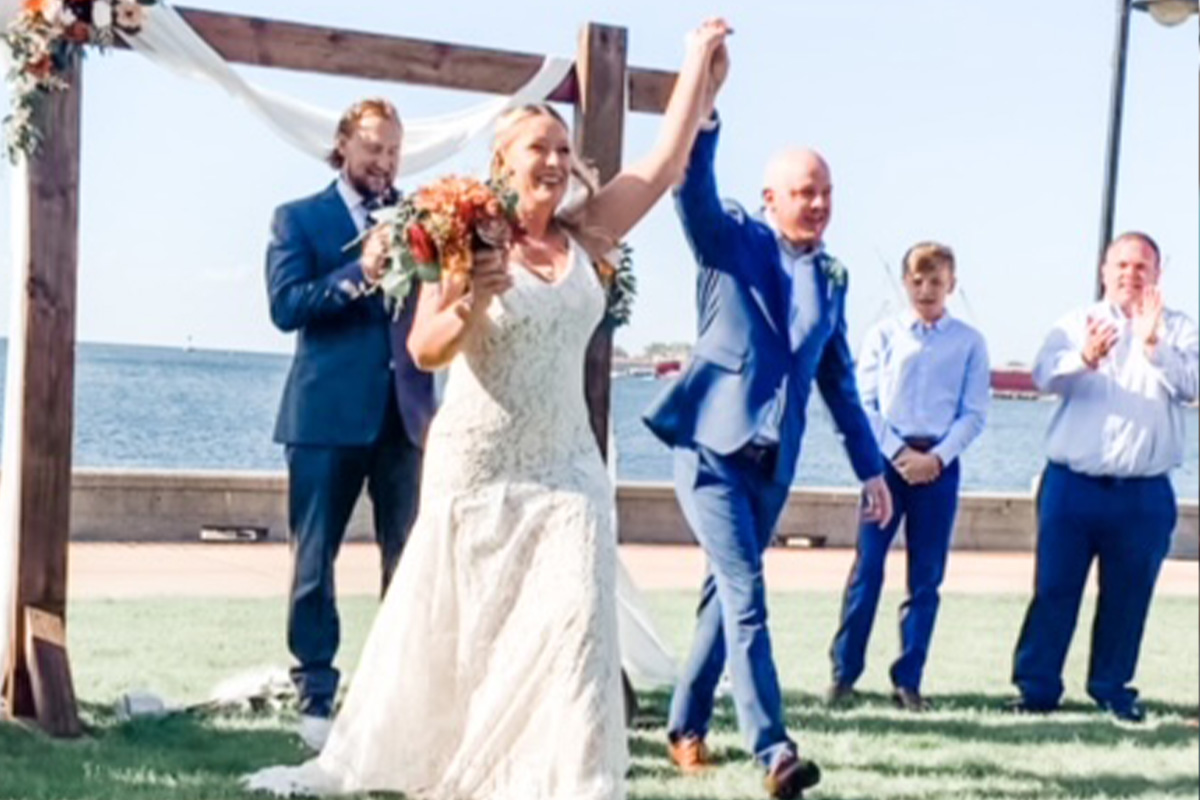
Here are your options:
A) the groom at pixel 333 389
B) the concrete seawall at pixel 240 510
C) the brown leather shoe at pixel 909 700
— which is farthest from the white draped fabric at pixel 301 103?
the concrete seawall at pixel 240 510

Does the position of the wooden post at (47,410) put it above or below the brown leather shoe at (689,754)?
above

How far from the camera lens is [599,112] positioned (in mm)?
5145

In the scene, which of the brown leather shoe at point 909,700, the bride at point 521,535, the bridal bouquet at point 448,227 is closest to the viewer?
the bridal bouquet at point 448,227

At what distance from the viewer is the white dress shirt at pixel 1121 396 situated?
5539mm

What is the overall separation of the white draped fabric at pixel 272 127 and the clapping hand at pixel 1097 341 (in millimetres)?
1728

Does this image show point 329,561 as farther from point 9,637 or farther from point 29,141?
point 29,141

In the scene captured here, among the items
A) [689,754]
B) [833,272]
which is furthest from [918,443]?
[689,754]

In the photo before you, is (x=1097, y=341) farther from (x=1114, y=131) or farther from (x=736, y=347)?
(x=1114, y=131)

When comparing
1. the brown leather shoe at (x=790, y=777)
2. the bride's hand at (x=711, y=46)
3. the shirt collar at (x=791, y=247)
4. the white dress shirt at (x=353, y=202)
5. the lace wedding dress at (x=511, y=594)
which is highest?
the bride's hand at (x=711, y=46)

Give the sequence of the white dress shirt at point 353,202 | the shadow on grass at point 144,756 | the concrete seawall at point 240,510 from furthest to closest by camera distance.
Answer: the concrete seawall at point 240,510
the white dress shirt at point 353,202
the shadow on grass at point 144,756

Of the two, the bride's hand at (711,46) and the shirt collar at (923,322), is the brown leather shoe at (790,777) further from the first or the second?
the shirt collar at (923,322)

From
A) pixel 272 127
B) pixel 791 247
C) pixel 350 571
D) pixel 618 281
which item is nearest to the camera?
pixel 618 281

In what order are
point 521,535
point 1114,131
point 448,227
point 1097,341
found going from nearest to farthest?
point 448,227, point 521,535, point 1097,341, point 1114,131

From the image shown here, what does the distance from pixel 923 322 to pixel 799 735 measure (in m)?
1.61
